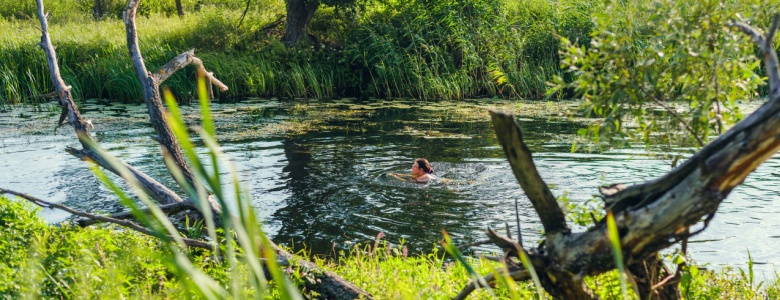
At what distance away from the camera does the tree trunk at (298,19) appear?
24938 mm

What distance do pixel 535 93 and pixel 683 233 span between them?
18.6m

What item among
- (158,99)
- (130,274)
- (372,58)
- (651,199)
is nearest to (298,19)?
(372,58)

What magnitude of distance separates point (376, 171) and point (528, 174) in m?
8.87

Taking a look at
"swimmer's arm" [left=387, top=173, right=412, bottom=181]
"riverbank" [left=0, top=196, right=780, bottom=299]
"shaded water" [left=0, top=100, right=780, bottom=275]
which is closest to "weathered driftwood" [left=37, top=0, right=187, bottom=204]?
"riverbank" [left=0, top=196, right=780, bottom=299]

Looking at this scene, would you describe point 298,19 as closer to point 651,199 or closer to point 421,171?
point 421,171

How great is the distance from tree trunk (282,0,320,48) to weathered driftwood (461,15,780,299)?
2169 centimetres

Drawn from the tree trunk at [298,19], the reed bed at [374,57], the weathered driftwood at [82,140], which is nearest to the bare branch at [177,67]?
the weathered driftwood at [82,140]

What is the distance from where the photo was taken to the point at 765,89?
69.6ft

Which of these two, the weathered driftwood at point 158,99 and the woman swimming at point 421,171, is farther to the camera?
the woman swimming at point 421,171

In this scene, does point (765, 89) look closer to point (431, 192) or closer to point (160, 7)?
point (431, 192)

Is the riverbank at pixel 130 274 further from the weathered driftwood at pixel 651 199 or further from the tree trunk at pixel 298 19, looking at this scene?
the tree trunk at pixel 298 19

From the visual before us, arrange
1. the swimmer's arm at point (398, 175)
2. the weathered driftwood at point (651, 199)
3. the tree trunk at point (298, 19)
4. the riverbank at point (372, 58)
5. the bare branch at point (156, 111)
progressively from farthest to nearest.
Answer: the tree trunk at point (298, 19) < the riverbank at point (372, 58) < the swimmer's arm at point (398, 175) < the bare branch at point (156, 111) < the weathered driftwood at point (651, 199)

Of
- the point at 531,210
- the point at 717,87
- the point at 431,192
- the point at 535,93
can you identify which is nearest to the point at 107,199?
the point at 431,192

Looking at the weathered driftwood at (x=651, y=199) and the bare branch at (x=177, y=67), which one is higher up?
the bare branch at (x=177, y=67)
